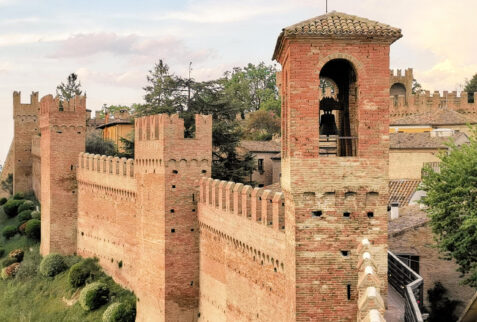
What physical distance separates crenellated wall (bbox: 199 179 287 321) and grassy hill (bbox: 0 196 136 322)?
21.4ft

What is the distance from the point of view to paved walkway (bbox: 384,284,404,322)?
1658cm

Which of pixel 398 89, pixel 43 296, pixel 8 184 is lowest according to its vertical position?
pixel 43 296

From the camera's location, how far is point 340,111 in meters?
16.7

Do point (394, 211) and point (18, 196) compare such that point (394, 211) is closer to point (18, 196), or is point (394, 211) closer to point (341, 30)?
point (341, 30)

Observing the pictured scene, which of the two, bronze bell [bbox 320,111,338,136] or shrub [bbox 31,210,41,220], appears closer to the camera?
bronze bell [bbox 320,111,338,136]

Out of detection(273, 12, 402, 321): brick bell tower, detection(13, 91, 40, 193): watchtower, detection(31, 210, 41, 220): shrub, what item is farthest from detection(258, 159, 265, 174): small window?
detection(273, 12, 402, 321): brick bell tower

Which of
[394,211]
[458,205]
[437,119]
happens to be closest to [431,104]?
[437,119]

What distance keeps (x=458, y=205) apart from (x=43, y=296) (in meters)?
20.4

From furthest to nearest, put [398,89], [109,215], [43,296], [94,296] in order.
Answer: [398,89], [43,296], [109,215], [94,296]

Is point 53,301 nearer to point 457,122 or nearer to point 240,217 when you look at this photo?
point 240,217

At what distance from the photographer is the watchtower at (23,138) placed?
53.7 m

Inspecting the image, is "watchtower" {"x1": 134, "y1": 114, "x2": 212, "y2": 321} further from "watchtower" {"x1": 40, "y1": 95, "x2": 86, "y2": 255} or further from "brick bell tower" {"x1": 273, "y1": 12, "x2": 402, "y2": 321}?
"watchtower" {"x1": 40, "y1": 95, "x2": 86, "y2": 255}

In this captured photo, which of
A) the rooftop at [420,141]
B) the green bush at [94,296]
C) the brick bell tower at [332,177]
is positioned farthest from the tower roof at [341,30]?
the rooftop at [420,141]

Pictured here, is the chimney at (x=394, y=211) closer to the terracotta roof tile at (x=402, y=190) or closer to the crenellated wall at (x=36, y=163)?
the terracotta roof tile at (x=402, y=190)
